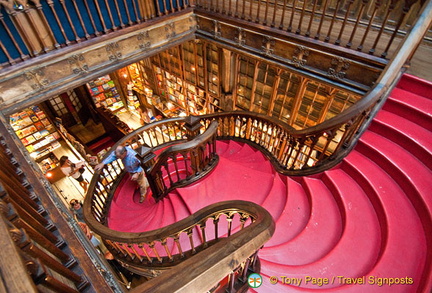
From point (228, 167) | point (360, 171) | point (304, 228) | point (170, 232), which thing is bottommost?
point (228, 167)

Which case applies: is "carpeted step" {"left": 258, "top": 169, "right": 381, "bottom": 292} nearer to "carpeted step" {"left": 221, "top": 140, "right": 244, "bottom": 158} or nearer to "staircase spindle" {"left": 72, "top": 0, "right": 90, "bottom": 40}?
"carpeted step" {"left": 221, "top": 140, "right": 244, "bottom": 158}

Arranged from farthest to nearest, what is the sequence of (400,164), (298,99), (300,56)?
(298,99) < (300,56) < (400,164)

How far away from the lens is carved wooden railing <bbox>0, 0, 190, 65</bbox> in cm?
321

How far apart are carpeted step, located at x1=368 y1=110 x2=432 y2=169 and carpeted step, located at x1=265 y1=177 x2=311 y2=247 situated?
130 cm

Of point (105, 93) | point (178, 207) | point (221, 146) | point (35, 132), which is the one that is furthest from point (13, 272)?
point (105, 93)

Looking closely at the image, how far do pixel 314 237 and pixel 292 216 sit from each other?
34 centimetres

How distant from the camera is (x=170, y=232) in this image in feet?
5.12

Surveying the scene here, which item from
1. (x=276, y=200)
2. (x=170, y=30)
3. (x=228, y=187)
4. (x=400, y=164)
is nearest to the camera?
(x=400, y=164)

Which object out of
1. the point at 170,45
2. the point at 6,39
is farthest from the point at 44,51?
the point at 170,45

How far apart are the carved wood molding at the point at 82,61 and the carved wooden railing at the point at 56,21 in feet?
0.44

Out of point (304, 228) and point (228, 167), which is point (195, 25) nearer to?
point (228, 167)

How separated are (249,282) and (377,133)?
259 centimetres

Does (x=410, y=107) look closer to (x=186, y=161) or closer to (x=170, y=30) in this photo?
(x=186, y=161)

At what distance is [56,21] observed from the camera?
3.50 m
